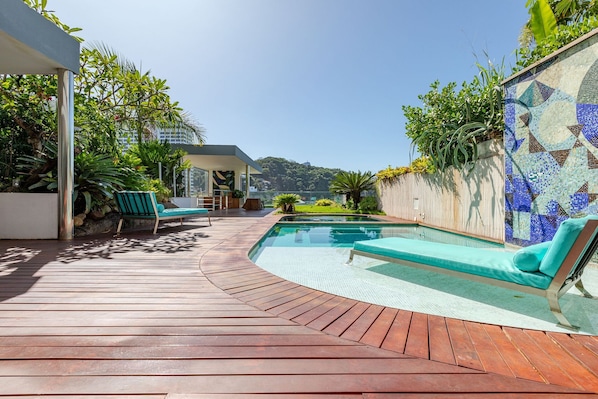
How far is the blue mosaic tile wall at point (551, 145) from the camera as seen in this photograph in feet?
12.6

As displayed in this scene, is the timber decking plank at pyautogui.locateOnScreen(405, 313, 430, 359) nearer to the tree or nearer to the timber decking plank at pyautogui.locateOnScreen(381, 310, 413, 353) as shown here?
the timber decking plank at pyautogui.locateOnScreen(381, 310, 413, 353)

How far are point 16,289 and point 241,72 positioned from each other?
40.1 ft

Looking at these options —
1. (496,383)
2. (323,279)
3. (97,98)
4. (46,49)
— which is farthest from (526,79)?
(97,98)

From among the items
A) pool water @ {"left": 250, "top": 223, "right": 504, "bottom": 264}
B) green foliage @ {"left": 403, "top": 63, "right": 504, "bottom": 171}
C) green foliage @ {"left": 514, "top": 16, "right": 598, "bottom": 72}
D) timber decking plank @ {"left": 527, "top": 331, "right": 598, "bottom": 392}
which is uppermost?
green foliage @ {"left": 514, "top": 16, "right": 598, "bottom": 72}

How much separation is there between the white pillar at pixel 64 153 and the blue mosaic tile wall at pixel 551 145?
836 cm

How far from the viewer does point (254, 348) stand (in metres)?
1.43

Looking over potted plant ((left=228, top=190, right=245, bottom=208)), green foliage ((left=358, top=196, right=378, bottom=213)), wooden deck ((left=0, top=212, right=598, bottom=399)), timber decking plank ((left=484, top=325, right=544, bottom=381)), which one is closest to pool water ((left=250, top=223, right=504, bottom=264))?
wooden deck ((left=0, top=212, right=598, bottom=399))

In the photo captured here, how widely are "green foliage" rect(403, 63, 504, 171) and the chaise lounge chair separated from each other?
448 centimetres

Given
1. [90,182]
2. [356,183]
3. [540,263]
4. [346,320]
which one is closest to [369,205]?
[356,183]

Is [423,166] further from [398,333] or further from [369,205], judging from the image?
[398,333]

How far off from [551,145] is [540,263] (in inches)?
130

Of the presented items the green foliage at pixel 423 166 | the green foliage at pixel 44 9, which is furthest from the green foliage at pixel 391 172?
the green foliage at pixel 44 9

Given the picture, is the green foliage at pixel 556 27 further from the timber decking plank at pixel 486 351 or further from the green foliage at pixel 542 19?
the timber decking plank at pixel 486 351

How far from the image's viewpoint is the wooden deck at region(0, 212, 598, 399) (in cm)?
114
